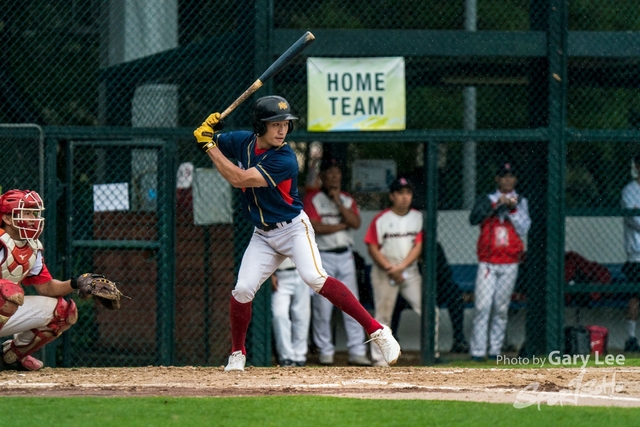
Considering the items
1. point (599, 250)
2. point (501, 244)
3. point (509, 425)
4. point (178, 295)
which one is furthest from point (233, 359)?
point (599, 250)

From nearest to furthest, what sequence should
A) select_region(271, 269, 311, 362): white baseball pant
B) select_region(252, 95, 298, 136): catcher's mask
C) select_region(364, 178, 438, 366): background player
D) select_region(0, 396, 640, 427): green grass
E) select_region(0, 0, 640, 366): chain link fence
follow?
select_region(0, 396, 640, 427): green grass
select_region(252, 95, 298, 136): catcher's mask
select_region(0, 0, 640, 366): chain link fence
select_region(271, 269, 311, 362): white baseball pant
select_region(364, 178, 438, 366): background player

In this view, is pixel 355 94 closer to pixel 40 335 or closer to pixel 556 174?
pixel 556 174

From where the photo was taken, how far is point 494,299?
8.90m

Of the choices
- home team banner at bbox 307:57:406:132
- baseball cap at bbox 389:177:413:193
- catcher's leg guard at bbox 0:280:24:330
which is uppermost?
home team banner at bbox 307:57:406:132

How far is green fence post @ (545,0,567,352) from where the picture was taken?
8594mm

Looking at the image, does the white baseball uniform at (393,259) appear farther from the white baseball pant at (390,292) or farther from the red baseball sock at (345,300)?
the red baseball sock at (345,300)

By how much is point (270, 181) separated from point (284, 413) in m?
1.72

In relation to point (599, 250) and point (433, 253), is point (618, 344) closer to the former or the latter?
point (599, 250)

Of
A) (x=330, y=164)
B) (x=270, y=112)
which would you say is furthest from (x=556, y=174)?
(x=270, y=112)

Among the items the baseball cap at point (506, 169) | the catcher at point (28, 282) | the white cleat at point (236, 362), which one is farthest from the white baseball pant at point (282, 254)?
the baseball cap at point (506, 169)

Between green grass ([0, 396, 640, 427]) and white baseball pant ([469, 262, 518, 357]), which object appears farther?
white baseball pant ([469, 262, 518, 357])

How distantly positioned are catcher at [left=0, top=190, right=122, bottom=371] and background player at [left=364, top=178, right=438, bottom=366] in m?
2.94

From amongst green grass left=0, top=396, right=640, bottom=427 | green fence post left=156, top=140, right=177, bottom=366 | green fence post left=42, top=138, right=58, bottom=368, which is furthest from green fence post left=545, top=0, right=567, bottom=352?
green fence post left=42, top=138, right=58, bottom=368

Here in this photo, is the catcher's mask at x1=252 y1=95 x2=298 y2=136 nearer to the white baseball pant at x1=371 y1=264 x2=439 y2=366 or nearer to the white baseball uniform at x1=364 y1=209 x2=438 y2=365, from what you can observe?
the white baseball uniform at x1=364 y1=209 x2=438 y2=365
